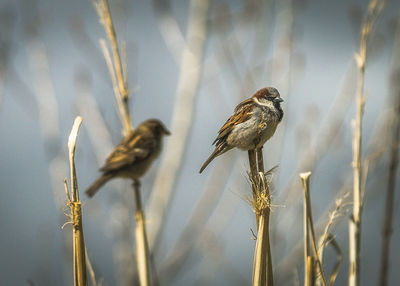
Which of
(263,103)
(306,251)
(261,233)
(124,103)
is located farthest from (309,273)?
(124,103)

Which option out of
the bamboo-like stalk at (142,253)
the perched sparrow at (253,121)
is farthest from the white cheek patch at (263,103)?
the bamboo-like stalk at (142,253)

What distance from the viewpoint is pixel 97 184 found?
371 cm

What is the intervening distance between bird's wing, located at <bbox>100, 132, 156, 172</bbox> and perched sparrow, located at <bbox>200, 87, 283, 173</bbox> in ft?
5.44

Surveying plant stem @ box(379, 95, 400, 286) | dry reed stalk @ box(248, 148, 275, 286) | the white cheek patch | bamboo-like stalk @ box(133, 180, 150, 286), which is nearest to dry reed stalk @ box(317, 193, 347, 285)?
dry reed stalk @ box(248, 148, 275, 286)

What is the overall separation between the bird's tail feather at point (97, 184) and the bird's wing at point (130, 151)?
91mm

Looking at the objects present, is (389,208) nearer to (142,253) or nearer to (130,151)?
(142,253)

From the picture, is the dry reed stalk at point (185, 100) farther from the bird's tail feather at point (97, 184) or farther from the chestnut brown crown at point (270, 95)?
the chestnut brown crown at point (270, 95)

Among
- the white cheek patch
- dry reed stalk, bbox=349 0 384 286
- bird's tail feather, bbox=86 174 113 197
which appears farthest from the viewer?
bird's tail feather, bbox=86 174 113 197

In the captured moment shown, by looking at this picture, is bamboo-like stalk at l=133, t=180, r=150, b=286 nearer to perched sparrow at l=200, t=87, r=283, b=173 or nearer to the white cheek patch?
perched sparrow at l=200, t=87, r=283, b=173

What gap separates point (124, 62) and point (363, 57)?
49.8 inches

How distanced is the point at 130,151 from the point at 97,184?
1.35 ft

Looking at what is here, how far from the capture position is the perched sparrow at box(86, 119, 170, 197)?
3797 mm

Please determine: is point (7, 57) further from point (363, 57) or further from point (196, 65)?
point (363, 57)

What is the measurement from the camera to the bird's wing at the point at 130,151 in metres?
3.80
